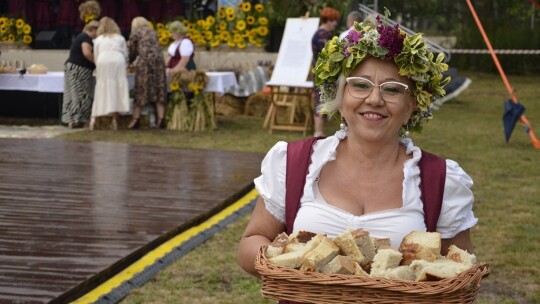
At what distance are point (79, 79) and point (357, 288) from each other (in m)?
12.3

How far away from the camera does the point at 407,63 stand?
3.13 meters

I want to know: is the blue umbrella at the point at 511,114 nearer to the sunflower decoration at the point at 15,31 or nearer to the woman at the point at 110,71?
the woman at the point at 110,71

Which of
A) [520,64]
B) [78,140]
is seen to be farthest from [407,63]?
[520,64]

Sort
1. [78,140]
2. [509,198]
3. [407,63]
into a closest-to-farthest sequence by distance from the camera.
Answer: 1. [407,63]
2. [509,198]
3. [78,140]

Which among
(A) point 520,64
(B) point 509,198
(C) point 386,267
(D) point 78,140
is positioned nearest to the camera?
(C) point 386,267

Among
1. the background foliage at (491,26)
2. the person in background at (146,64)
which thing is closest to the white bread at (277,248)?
the person in background at (146,64)

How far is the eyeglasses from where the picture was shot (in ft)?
10.2

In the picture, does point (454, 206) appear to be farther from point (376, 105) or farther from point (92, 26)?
point (92, 26)

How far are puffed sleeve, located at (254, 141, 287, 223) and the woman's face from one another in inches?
9.5

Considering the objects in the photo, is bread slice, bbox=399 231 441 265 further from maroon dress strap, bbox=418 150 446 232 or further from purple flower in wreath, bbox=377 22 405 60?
purple flower in wreath, bbox=377 22 405 60

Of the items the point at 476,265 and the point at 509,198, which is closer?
the point at 476,265

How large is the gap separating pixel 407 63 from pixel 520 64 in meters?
25.4

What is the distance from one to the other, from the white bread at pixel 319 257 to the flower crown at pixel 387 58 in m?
0.65

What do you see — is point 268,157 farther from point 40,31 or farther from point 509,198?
point 40,31
